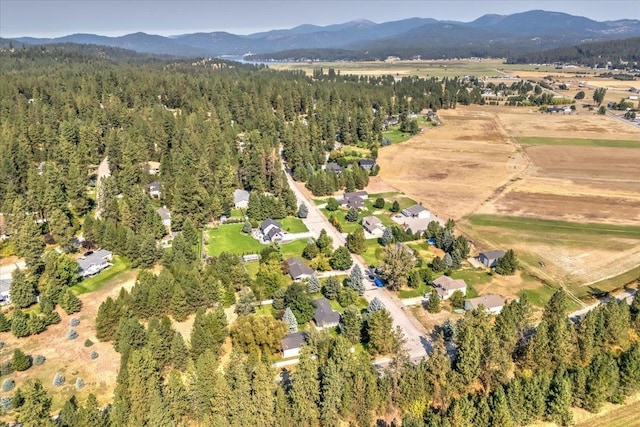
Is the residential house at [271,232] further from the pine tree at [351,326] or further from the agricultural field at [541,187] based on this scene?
the agricultural field at [541,187]

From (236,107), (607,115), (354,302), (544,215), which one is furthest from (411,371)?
(607,115)

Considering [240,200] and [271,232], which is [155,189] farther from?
[271,232]

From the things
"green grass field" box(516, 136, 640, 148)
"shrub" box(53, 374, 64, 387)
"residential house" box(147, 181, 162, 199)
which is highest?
"residential house" box(147, 181, 162, 199)

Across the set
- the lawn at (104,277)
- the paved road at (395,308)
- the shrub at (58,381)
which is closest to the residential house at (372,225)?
the paved road at (395,308)

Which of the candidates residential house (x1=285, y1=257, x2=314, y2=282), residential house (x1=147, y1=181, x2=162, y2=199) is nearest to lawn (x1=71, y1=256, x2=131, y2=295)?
residential house (x1=285, y1=257, x2=314, y2=282)

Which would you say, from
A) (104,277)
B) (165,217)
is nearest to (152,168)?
(165,217)

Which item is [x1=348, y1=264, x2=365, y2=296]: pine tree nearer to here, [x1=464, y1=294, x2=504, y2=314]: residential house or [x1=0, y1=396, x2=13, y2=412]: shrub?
[x1=464, y1=294, x2=504, y2=314]: residential house
